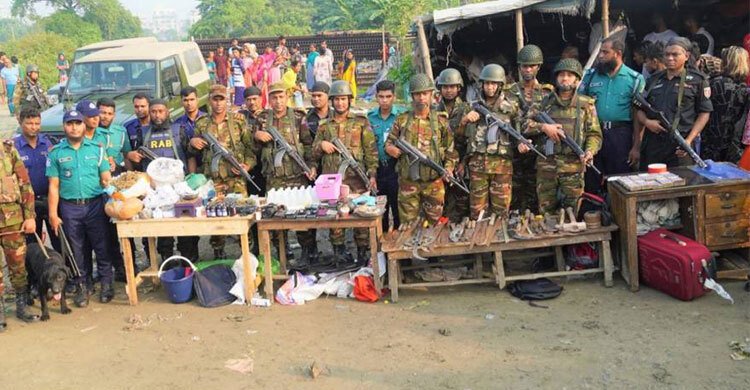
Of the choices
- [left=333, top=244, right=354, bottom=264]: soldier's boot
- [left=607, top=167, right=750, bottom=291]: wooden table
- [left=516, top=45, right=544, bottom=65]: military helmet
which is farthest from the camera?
[left=333, top=244, right=354, bottom=264]: soldier's boot

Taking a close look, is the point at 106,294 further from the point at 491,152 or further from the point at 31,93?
the point at 31,93

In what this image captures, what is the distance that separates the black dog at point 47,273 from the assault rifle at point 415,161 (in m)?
3.31

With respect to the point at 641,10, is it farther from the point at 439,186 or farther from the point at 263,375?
the point at 263,375

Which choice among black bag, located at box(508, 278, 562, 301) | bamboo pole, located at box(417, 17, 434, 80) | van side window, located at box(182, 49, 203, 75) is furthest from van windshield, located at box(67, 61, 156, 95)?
black bag, located at box(508, 278, 562, 301)

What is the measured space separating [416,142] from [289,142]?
140 cm

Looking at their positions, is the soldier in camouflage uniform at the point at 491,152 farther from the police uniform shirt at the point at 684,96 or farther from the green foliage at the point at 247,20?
the green foliage at the point at 247,20

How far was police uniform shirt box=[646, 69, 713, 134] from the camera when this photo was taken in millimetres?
6383

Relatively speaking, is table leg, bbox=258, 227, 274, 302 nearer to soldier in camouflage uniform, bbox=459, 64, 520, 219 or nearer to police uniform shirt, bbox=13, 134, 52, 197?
soldier in camouflage uniform, bbox=459, 64, 520, 219

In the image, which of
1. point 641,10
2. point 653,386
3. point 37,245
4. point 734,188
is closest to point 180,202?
point 37,245

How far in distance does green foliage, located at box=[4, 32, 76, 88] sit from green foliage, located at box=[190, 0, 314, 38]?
14282 millimetres

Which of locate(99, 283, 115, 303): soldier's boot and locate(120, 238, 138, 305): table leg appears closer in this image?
locate(120, 238, 138, 305): table leg

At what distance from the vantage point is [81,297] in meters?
6.59

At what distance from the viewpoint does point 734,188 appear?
582 cm

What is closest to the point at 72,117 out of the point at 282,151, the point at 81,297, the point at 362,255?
the point at 81,297
